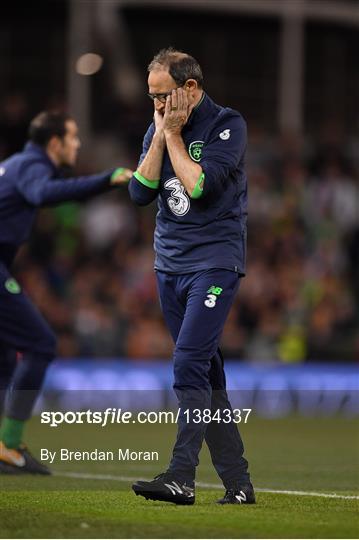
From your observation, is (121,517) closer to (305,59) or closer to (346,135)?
(346,135)

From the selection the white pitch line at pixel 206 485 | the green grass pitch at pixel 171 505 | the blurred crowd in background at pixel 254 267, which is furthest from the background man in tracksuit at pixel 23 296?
the blurred crowd in background at pixel 254 267

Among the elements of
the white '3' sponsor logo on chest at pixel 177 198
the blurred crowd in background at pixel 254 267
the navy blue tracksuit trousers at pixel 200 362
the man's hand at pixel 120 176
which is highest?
the white '3' sponsor logo on chest at pixel 177 198

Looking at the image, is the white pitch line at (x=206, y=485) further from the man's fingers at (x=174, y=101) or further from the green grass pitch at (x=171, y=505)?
the man's fingers at (x=174, y=101)

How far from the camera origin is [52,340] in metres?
9.55

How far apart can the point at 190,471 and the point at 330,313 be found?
40.8 feet

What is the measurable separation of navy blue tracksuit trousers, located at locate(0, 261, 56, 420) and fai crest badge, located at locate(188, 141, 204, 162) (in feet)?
8.65

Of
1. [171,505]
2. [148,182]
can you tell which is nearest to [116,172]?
[148,182]

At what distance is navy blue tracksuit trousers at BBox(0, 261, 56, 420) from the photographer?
939 cm

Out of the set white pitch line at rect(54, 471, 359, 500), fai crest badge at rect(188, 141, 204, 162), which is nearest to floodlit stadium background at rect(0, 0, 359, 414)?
white pitch line at rect(54, 471, 359, 500)

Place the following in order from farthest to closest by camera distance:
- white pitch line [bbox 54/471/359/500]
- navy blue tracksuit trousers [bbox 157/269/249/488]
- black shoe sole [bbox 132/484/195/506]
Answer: white pitch line [bbox 54/471/359/500], navy blue tracksuit trousers [bbox 157/269/249/488], black shoe sole [bbox 132/484/195/506]

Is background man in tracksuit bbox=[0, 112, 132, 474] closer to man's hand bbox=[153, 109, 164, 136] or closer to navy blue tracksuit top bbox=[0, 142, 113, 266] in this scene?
navy blue tracksuit top bbox=[0, 142, 113, 266]

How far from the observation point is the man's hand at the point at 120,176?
8.78m

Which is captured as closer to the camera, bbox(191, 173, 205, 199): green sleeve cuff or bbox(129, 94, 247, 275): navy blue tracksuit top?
bbox(191, 173, 205, 199): green sleeve cuff

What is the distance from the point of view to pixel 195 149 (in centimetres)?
718
